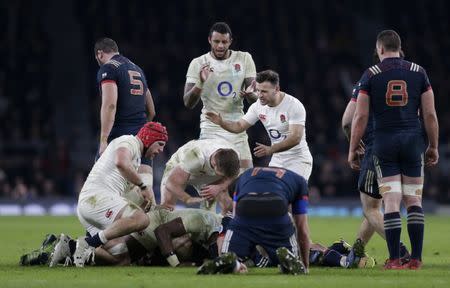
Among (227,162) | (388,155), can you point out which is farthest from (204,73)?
(388,155)

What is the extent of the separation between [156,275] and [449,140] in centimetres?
2020

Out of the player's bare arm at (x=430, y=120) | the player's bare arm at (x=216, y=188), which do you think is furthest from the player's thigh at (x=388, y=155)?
the player's bare arm at (x=216, y=188)

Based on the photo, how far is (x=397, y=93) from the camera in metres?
10.9

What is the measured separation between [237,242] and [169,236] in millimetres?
1365

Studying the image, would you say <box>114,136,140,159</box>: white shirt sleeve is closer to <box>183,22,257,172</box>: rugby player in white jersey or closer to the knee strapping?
<box>183,22,257,172</box>: rugby player in white jersey

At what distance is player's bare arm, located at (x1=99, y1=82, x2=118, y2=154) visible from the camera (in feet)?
41.8

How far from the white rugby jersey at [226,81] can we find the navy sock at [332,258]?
8.71ft

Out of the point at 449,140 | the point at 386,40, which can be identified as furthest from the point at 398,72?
the point at 449,140

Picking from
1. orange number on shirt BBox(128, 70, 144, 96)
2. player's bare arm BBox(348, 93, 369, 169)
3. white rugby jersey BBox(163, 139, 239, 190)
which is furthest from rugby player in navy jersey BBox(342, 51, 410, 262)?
orange number on shirt BBox(128, 70, 144, 96)

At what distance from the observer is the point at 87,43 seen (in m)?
33.0

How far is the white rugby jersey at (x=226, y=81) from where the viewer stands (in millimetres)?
13352

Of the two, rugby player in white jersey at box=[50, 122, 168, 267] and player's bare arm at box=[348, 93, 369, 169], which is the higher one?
player's bare arm at box=[348, 93, 369, 169]

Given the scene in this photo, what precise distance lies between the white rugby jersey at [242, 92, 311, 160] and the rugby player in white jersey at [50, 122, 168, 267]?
160cm

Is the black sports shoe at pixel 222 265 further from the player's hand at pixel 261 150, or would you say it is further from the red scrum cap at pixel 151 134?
the player's hand at pixel 261 150
